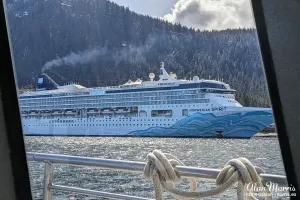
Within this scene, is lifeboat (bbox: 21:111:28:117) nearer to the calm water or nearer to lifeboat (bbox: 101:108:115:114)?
the calm water

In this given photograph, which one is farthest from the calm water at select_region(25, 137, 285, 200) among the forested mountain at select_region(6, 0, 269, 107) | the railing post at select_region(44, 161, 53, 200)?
the forested mountain at select_region(6, 0, 269, 107)

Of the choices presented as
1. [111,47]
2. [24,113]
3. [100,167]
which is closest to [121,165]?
[100,167]

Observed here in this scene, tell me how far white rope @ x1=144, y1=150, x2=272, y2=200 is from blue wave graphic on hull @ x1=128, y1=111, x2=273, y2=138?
7.2 inches

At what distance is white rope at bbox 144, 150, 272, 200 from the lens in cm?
86

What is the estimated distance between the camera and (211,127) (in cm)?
116

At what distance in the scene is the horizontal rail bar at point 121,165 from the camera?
2.81 ft

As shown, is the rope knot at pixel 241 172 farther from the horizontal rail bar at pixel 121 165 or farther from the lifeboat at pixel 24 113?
the lifeboat at pixel 24 113

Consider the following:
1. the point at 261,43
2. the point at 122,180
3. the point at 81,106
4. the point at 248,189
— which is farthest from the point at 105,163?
the point at 261,43

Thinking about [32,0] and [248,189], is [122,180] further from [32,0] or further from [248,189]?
[32,0]

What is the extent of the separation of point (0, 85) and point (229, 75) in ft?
2.43

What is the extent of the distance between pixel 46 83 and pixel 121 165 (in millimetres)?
563

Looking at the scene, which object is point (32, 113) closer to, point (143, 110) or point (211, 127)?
point (143, 110)

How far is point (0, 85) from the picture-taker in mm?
1078

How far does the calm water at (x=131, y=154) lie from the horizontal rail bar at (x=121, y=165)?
0.10 ft
